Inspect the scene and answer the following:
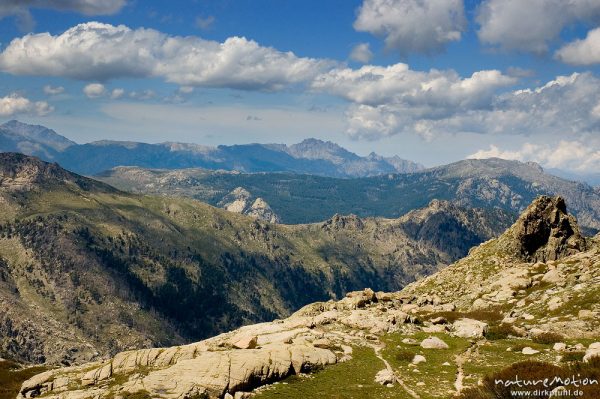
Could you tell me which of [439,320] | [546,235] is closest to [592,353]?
[439,320]

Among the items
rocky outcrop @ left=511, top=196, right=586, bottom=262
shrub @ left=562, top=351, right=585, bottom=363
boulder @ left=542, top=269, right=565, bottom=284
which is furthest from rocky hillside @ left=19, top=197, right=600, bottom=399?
rocky outcrop @ left=511, top=196, right=586, bottom=262

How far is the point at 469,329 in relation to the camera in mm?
48656

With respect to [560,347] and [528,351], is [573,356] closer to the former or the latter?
[560,347]

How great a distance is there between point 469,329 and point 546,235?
5646 centimetres

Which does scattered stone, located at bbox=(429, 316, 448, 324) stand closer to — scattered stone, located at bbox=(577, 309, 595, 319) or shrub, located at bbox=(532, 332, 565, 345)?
shrub, located at bbox=(532, 332, 565, 345)

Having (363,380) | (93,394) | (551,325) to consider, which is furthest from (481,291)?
(93,394)

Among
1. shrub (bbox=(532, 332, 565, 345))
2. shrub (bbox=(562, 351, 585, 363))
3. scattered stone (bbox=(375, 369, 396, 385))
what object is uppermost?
shrub (bbox=(562, 351, 585, 363))

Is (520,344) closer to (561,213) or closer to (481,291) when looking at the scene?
(481,291)

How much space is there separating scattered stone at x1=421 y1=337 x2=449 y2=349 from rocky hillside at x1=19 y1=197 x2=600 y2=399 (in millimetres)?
93

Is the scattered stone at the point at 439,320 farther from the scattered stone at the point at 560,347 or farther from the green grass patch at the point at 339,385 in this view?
the green grass patch at the point at 339,385

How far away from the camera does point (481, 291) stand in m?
76.4

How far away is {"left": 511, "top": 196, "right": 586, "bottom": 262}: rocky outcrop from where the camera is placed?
91.8 meters

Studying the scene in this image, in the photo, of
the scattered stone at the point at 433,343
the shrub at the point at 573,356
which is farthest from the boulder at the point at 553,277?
the shrub at the point at 573,356

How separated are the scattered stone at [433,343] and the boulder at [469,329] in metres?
4.39
